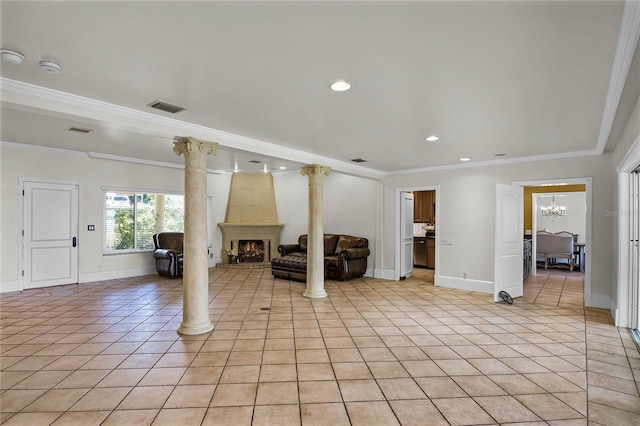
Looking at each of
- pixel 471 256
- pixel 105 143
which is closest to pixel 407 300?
pixel 471 256

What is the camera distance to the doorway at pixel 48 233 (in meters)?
6.12

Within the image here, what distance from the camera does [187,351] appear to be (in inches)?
138

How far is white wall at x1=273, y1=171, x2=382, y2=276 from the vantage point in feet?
26.3

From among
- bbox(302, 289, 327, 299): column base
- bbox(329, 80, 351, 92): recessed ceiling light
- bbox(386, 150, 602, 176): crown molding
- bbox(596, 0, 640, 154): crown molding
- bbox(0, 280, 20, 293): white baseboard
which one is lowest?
bbox(302, 289, 327, 299): column base

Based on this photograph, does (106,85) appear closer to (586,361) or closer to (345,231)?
(586,361)

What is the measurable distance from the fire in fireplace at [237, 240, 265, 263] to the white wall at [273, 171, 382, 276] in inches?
27.3

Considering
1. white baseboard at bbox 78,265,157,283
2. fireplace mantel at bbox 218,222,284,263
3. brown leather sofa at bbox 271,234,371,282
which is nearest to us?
white baseboard at bbox 78,265,157,283

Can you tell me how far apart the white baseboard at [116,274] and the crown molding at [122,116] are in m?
4.72

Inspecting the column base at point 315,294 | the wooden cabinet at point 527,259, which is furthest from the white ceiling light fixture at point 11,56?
the wooden cabinet at point 527,259

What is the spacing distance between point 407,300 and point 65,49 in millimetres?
5393

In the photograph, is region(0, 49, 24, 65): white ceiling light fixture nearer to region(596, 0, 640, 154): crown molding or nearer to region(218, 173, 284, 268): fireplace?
region(596, 0, 640, 154): crown molding

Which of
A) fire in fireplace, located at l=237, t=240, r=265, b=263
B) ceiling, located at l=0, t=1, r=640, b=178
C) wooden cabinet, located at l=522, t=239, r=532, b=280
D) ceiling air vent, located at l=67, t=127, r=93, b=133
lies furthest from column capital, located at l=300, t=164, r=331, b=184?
wooden cabinet, located at l=522, t=239, r=532, b=280

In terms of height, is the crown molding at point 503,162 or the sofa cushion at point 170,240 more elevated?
the crown molding at point 503,162

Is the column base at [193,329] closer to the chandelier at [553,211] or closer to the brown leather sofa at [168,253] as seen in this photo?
the brown leather sofa at [168,253]
